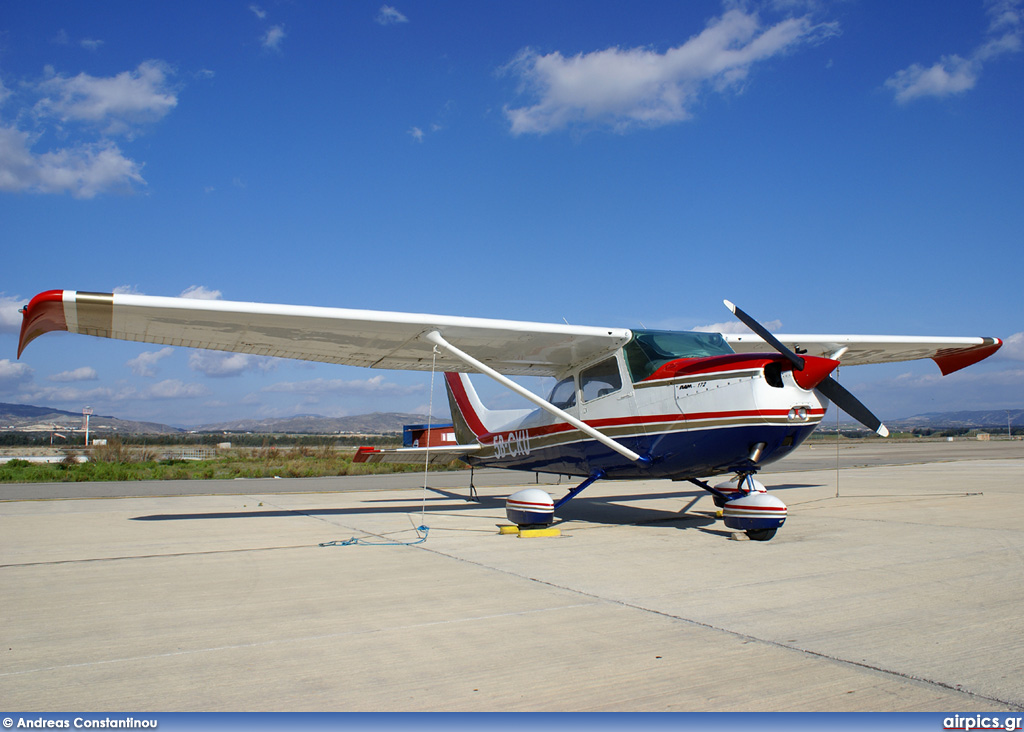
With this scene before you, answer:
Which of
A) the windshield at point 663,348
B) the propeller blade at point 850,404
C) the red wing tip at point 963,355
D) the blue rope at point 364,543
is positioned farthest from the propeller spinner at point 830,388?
the red wing tip at point 963,355

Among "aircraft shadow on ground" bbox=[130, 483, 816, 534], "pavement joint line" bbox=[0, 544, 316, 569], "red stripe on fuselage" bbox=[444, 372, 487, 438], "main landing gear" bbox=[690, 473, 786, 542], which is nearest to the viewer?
"pavement joint line" bbox=[0, 544, 316, 569]

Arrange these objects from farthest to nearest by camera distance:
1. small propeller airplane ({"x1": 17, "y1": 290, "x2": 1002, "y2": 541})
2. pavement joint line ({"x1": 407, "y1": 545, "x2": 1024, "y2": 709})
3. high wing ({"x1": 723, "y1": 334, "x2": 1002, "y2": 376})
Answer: high wing ({"x1": 723, "y1": 334, "x2": 1002, "y2": 376}) < small propeller airplane ({"x1": 17, "y1": 290, "x2": 1002, "y2": 541}) < pavement joint line ({"x1": 407, "y1": 545, "x2": 1024, "y2": 709})

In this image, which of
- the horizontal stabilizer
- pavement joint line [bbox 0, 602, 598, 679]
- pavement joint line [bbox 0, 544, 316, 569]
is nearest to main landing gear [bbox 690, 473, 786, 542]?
pavement joint line [bbox 0, 602, 598, 679]

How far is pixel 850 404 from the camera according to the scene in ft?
26.6

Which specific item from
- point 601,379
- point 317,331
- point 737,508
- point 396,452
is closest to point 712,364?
point 737,508

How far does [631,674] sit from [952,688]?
1397 mm

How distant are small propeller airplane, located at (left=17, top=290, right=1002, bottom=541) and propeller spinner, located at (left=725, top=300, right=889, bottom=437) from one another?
0.05 ft

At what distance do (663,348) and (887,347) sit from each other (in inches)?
217

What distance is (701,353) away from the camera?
344 inches

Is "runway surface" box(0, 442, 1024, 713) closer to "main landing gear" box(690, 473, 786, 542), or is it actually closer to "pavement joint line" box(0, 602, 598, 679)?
"pavement joint line" box(0, 602, 598, 679)

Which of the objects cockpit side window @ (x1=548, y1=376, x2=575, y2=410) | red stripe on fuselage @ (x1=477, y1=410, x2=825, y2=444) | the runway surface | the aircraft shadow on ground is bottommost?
the aircraft shadow on ground

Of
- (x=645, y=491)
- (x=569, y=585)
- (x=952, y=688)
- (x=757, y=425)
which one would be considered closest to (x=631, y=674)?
(x=952, y=688)

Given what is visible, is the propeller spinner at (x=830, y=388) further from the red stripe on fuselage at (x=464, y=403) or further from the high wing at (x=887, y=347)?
the red stripe on fuselage at (x=464, y=403)

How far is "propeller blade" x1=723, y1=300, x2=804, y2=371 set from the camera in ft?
24.2
